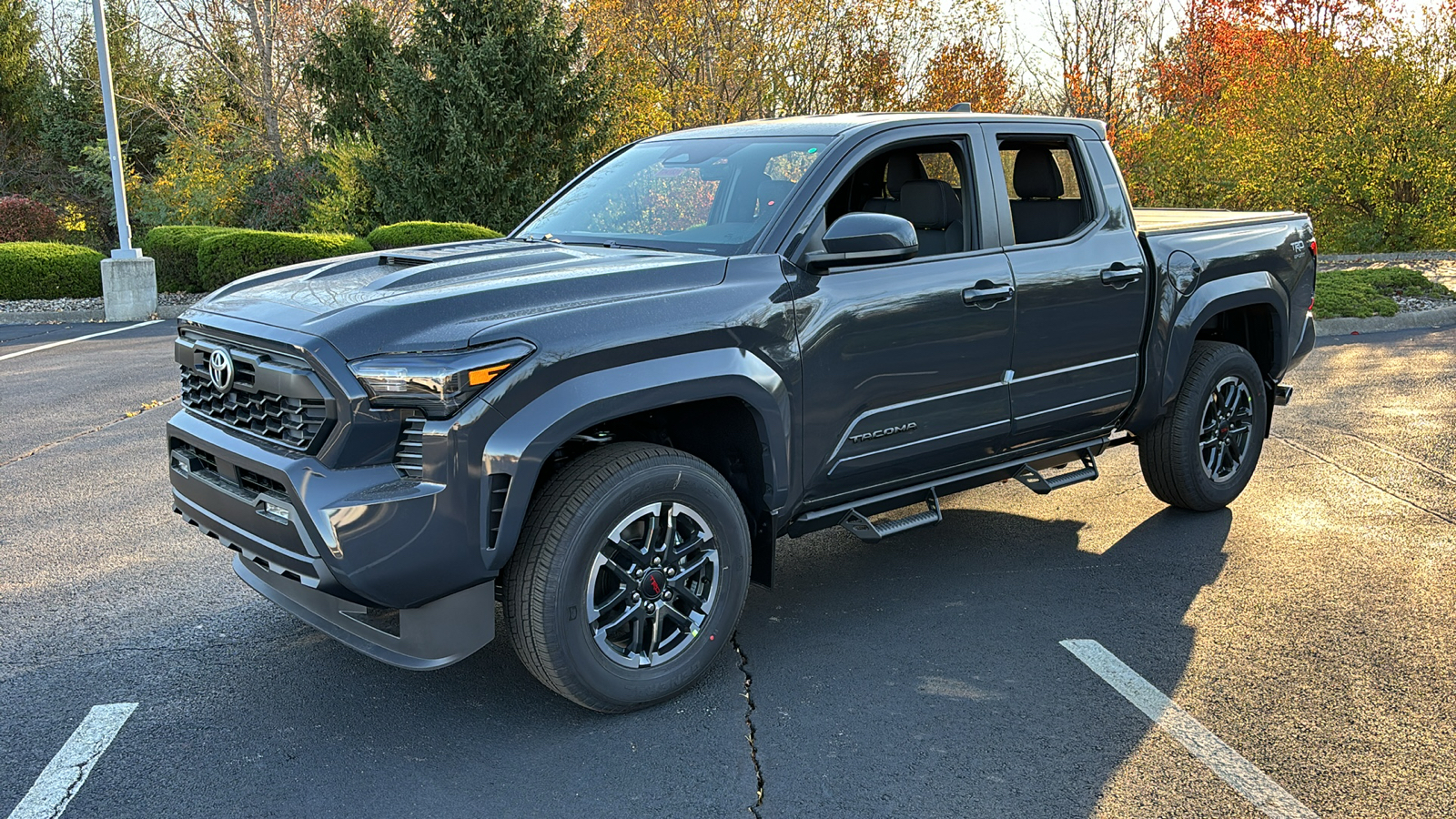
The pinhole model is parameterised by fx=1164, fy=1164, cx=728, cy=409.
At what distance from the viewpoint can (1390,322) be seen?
1231 centimetres

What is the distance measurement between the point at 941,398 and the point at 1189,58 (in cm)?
2532

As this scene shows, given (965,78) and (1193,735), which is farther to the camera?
(965,78)

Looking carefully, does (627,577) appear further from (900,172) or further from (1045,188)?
(1045,188)

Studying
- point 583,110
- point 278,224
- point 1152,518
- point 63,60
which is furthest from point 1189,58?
point 63,60

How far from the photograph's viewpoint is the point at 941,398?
4.53 metres

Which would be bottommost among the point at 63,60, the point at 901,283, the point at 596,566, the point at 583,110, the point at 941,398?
the point at 596,566

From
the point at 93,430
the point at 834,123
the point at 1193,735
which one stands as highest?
the point at 834,123

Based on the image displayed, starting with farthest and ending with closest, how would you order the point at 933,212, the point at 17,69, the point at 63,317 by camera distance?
the point at 17,69
the point at 63,317
the point at 933,212

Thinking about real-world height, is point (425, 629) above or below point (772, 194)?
below

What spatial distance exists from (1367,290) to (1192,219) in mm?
8494

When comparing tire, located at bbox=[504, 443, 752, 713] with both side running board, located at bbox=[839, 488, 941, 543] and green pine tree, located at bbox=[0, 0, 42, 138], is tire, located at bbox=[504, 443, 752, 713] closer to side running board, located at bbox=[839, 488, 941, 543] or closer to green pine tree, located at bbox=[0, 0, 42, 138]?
side running board, located at bbox=[839, 488, 941, 543]

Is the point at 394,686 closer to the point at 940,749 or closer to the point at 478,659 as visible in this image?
the point at 478,659

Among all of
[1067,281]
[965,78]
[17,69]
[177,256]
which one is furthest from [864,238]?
[17,69]

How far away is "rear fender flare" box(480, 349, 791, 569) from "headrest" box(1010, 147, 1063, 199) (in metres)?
2.31
